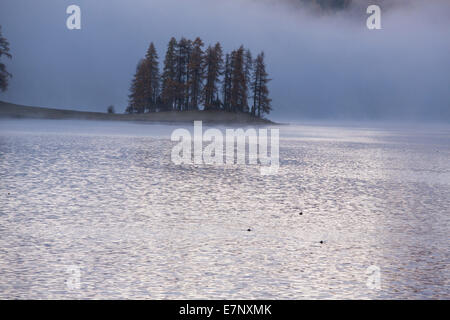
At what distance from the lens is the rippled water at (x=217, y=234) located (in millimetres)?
6215

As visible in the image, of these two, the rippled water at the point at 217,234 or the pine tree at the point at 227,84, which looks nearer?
the rippled water at the point at 217,234

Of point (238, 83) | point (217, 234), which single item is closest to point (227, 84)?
point (238, 83)

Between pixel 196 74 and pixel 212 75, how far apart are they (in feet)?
11.4

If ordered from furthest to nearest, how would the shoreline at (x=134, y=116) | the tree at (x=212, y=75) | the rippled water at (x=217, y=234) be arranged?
the tree at (x=212, y=75) → the shoreline at (x=134, y=116) → the rippled water at (x=217, y=234)

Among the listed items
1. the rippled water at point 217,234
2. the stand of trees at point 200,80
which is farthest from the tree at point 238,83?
the rippled water at point 217,234

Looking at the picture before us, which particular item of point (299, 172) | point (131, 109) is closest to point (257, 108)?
point (131, 109)

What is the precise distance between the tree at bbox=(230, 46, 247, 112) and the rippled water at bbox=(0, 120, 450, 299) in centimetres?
8412

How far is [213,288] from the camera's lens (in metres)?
6.09

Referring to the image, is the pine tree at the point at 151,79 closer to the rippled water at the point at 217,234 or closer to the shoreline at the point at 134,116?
the shoreline at the point at 134,116

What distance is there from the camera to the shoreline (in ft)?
258

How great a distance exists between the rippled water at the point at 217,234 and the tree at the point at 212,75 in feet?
269

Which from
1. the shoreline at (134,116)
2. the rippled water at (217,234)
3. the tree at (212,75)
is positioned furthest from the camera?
the tree at (212,75)
